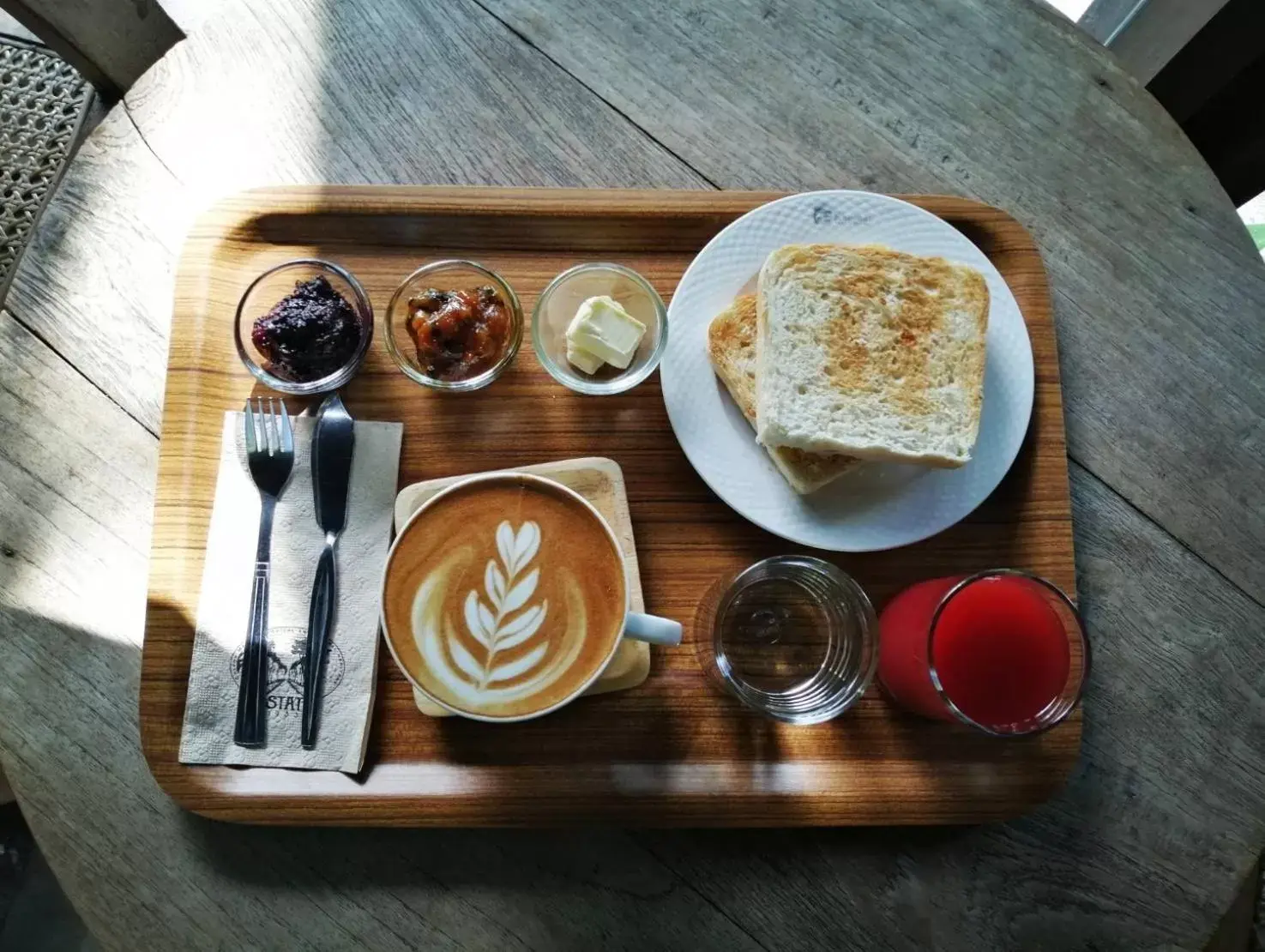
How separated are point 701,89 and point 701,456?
0.67 meters

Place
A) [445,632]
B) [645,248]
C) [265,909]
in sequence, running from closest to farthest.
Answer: [445,632] < [265,909] < [645,248]

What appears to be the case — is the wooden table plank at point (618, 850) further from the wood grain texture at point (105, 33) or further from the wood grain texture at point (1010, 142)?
the wood grain texture at point (105, 33)

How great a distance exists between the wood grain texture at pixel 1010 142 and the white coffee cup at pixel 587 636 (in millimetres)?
653

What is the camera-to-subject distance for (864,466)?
126cm

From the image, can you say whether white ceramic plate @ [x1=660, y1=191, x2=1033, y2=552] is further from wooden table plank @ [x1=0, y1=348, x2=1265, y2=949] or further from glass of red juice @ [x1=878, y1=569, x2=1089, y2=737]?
wooden table plank @ [x1=0, y1=348, x2=1265, y2=949]

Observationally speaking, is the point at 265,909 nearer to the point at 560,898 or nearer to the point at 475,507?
the point at 560,898

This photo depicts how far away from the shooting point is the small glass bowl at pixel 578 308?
1.23 meters

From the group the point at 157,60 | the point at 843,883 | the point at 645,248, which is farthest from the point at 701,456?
the point at 157,60

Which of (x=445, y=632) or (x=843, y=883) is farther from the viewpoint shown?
(x=843, y=883)

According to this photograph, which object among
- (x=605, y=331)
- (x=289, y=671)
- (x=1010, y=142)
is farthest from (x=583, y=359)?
(x=1010, y=142)

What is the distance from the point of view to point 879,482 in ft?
4.10

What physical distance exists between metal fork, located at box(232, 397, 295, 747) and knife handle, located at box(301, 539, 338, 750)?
0.06 m

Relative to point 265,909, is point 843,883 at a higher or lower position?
higher

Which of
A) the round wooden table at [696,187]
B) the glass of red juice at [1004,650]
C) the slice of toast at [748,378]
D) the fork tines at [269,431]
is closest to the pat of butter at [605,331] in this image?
the slice of toast at [748,378]
